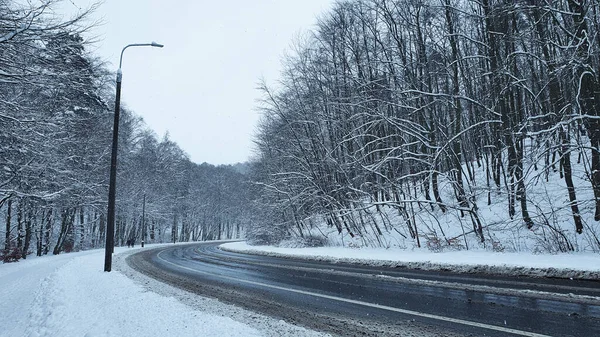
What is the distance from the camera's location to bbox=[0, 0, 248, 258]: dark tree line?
27.5ft

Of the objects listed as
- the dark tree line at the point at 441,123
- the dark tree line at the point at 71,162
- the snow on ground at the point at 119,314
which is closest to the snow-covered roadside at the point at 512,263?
the dark tree line at the point at 441,123

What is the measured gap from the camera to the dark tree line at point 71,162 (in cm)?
839

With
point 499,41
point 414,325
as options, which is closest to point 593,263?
point 414,325

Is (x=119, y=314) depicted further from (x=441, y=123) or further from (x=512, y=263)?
(x=441, y=123)

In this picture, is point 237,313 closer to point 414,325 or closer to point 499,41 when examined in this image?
point 414,325

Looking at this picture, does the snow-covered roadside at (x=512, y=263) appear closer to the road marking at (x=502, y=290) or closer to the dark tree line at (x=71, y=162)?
the road marking at (x=502, y=290)

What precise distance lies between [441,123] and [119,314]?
16200mm

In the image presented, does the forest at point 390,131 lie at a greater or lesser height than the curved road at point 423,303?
greater

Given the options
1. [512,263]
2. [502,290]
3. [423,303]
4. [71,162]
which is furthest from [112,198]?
[71,162]

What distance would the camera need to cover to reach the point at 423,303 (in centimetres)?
648

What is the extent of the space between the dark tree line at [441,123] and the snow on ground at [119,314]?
32.9 ft

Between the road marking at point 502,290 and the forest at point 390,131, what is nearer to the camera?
the road marking at point 502,290

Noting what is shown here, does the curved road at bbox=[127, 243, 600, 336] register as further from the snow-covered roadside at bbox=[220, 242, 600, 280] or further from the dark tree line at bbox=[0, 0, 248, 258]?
the dark tree line at bbox=[0, 0, 248, 258]

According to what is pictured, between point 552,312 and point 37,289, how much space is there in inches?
519
